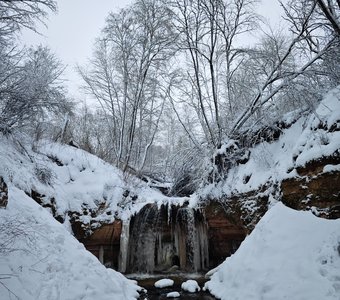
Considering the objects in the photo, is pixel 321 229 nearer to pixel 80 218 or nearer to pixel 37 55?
pixel 80 218

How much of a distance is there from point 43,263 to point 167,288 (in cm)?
329


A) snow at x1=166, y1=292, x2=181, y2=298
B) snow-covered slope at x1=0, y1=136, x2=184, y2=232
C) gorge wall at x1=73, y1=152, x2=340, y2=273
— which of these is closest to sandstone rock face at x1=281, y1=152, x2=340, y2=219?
gorge wall at x1=73, y1=152, x2=340, y2=273

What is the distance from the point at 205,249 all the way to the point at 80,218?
12.6 ft

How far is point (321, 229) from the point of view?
167 inches

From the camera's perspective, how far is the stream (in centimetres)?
538

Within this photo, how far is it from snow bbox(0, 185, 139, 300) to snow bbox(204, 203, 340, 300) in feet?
6.51

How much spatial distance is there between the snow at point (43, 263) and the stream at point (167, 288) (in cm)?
65

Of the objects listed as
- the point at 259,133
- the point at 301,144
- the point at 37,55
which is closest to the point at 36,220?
the point at 301,144

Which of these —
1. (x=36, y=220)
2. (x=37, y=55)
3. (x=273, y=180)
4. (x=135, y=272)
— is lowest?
(x=135, y=272)

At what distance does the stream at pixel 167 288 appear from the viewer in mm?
5383

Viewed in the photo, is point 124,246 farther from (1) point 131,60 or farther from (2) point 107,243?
(1) point 131,60

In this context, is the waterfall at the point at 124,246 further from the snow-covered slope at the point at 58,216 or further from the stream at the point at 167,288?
→ the stream at the point at 167,288

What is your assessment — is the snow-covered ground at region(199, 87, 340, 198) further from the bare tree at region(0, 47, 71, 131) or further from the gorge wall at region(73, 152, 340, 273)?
the bare tree at region(0, 47, 71, 131)

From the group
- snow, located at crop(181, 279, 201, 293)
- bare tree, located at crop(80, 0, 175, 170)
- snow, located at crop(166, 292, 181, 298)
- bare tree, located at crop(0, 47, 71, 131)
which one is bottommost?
snow, located at crop(166, 292, 181, 298)
